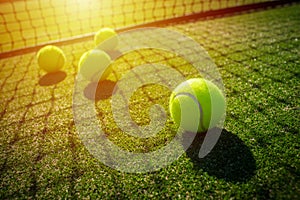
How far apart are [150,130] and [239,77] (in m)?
1.53

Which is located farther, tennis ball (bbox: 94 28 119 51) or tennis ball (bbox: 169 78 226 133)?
tennis ball (bbox: 94 28 119 51)

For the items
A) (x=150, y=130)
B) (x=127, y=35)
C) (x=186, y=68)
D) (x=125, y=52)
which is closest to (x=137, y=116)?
(x=150, y=130)

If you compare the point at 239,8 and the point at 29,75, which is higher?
the point at 239,8

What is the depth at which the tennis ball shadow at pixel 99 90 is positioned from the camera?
3357 mm

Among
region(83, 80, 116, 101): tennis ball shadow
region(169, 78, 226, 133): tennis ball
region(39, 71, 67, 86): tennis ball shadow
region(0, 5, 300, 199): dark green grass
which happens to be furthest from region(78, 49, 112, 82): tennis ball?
region(169, 78, 226, 133): tennis ball

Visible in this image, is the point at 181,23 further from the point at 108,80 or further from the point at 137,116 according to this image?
the point at 137,116

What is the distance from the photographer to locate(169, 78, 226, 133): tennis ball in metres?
2.25

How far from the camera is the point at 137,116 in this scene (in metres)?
2.86

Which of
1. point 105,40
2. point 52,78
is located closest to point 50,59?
point 52,78

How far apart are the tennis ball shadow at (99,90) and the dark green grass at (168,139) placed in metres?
0.13

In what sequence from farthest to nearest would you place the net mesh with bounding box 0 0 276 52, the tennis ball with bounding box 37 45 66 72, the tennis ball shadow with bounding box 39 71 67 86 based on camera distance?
the net mesh with bounding box 0 0 276 52, the tennis ball with bounding box 37 45 66 72, the tennis ball shadow with bounding box 39 71 67 86

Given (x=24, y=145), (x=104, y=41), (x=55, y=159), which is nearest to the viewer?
(x=55, y=159)

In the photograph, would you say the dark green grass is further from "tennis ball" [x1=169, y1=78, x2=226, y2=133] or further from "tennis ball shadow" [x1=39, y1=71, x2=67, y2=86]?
"tennis ball" [x1=169, y1=78, x2=226, y2=133]

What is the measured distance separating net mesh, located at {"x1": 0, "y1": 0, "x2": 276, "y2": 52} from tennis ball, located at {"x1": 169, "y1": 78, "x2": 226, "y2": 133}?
4486 millimetres
